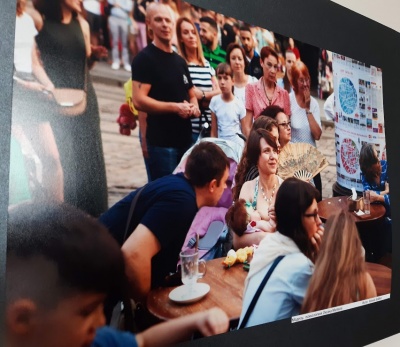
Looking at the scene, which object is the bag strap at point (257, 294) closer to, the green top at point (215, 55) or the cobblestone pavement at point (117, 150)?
the cobblestone pavement at point (117, 150)

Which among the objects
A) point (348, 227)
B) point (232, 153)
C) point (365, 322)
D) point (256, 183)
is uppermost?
point (232, 153)

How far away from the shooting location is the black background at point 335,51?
1.23 metres

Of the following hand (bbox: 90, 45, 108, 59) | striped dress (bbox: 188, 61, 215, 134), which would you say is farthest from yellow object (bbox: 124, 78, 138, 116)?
striped dress (bbox: 188, 61, 215, 134)

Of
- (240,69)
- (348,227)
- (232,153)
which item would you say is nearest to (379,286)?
(348,227)

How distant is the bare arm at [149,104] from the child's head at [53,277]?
417mm

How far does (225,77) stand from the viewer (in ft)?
5.56

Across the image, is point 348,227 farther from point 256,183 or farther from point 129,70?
point 129,70

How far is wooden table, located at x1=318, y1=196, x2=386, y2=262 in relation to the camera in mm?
2012

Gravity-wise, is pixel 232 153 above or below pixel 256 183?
above

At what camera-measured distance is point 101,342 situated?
1.31 m

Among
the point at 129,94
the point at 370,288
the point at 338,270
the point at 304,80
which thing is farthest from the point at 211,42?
the point at 370,288

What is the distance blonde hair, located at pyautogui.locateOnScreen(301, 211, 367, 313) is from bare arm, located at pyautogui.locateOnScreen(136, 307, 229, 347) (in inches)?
19.0

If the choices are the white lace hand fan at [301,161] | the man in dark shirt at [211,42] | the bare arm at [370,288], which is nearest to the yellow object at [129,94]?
the man in dark shirt at [211,42]

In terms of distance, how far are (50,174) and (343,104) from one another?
5.08 feet
